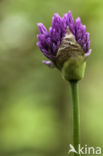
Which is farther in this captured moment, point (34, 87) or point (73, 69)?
point (34, 87)

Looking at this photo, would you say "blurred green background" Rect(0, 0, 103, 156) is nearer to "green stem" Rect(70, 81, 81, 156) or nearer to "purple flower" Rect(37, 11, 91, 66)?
"purple flower" Rect(37, 11, 91, 66)

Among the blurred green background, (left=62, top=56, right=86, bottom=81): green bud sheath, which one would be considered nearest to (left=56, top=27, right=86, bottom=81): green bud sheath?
(left=62, top=56, right=86, bottom=81): green bud sheath

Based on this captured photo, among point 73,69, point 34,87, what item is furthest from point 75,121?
point 34,87

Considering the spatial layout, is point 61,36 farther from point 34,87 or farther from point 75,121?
point 34,87

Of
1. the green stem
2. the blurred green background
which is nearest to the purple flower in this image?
the green stem

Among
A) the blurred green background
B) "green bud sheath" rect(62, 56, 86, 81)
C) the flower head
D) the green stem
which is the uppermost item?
the blurred green background

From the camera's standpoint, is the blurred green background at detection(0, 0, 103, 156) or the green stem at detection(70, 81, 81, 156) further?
the blurred green background at detection(0, 0, 103, 156)

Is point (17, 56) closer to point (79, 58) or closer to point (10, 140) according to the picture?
point (10, 140)

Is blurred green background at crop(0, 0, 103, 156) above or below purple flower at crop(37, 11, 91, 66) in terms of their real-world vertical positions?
above

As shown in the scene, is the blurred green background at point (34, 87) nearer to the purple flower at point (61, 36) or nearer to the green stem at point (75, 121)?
the purple flower at point (61, 36)
